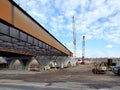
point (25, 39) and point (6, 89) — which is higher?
point (25, 39)

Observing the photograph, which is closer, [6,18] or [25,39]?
[6,18]

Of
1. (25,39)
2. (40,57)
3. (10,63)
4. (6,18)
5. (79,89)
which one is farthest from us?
(10,63)

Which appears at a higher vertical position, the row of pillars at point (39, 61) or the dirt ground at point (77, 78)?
the row of pillars at point (39, 61)

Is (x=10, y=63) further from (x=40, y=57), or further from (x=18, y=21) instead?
(x=18, y=21)

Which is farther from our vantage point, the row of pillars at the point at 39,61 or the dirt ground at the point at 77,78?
the row of pillars at the point at 39,61

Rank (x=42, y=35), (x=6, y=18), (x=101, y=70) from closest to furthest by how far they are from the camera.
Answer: (x=6, y=18) < (x=42, y=35) < (x=101, y=70)

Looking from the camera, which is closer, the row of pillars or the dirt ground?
the dirt ground

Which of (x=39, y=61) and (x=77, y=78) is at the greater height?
(x=39, y=61)

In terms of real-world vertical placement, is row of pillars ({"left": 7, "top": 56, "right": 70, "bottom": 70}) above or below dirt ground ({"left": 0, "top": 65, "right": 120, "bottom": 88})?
above

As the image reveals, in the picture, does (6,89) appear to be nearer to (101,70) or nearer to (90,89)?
(90,89)

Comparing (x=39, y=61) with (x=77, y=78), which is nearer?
(x=77, y=78)

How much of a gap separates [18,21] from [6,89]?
549 centimetres

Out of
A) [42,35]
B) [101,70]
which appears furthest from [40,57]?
[42,35]

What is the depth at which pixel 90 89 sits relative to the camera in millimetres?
20625
